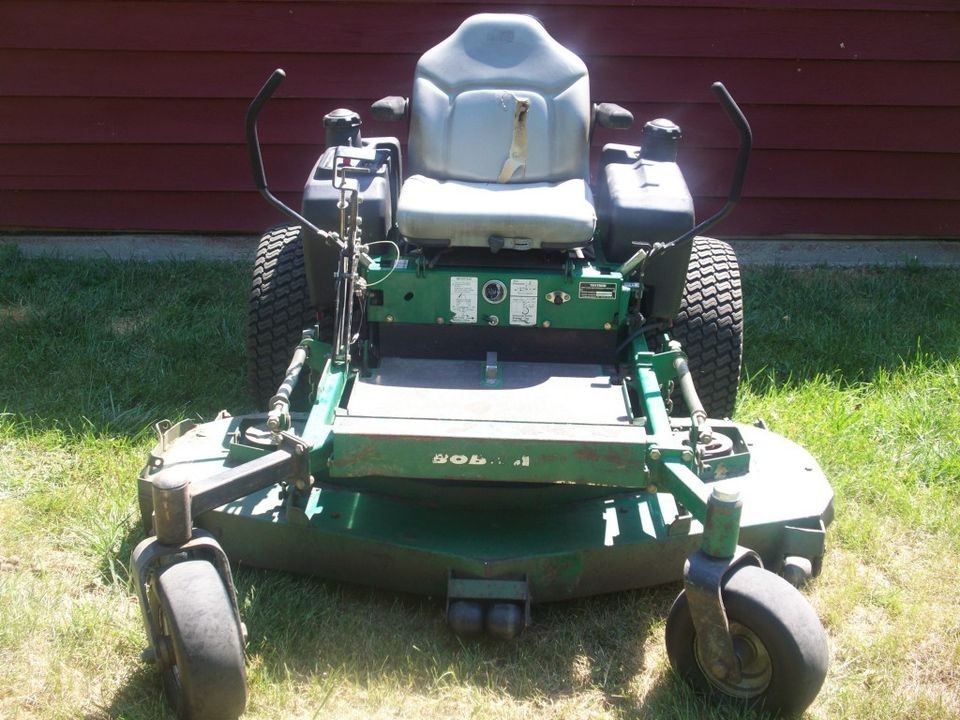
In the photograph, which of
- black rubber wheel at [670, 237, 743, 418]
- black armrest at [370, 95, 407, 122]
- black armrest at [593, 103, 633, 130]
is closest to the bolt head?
black rubber wheel at [670, 237, 743, 418]

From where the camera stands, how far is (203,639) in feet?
7.71

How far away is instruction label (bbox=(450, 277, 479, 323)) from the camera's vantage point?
3.32 m

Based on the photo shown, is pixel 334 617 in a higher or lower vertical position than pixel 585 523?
lower

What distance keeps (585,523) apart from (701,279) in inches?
47.1

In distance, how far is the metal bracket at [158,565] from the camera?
2.46m

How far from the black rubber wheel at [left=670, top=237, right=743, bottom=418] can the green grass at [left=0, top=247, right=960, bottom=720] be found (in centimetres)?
38

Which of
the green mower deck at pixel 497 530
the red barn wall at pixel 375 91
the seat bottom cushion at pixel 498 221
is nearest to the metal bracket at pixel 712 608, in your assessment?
the green mower deck at pixel 497 530

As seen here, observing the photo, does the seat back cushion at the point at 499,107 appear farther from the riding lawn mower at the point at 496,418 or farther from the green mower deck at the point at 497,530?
the green mower deck at the point at 497,530

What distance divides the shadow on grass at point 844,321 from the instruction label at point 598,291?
1.28 m

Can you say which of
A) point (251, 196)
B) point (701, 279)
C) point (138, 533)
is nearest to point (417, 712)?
point (138, 533)

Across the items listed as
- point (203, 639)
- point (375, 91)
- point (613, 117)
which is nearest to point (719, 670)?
point (203, 639)

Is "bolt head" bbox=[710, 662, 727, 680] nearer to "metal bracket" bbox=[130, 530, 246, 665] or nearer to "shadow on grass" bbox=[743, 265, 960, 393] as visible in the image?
"metal bracket" bbox=[130, 530, 246, 665]

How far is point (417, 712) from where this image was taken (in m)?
2.66

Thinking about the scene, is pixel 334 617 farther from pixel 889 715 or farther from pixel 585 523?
pixel 889 715
